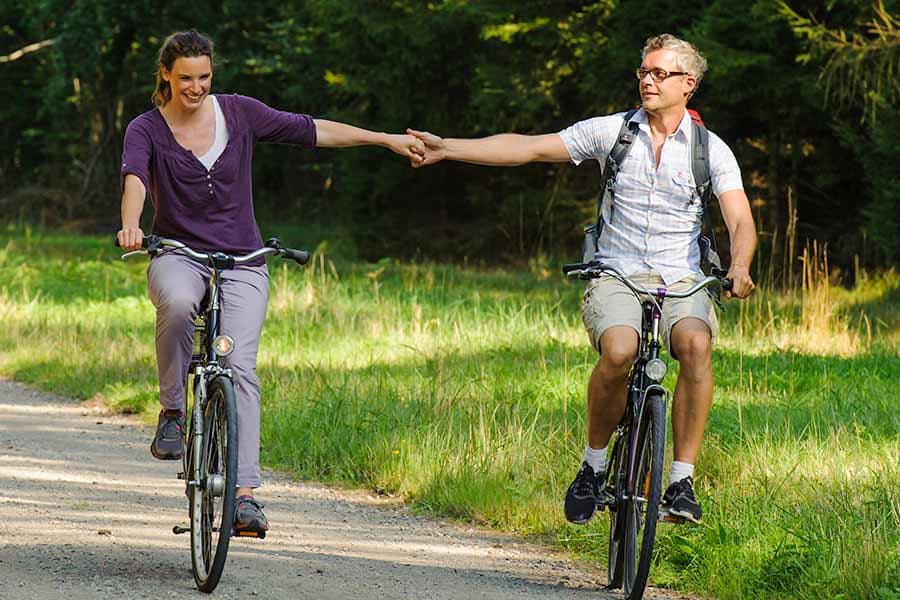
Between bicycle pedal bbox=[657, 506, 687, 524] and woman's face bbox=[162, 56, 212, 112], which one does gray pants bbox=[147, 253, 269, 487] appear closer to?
woman's face bbox=[162, 56, 212, 112]

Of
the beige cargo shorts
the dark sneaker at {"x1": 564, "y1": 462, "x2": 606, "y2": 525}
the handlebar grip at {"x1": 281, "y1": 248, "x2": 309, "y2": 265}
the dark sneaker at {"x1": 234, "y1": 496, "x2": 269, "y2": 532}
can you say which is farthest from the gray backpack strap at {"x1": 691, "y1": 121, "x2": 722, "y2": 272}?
the dark sneaker at {"x1": 234, "y1": 496, "x2": 269, "y2": 532}

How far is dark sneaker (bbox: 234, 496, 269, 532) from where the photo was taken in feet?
19.4

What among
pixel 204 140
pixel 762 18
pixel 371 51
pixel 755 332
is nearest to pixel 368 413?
pixel 204 140

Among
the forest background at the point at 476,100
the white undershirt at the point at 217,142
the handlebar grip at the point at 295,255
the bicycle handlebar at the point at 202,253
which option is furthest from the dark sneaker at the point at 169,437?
the forest background at the point at 476,100

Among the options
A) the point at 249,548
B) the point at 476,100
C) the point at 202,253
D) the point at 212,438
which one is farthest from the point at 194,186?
the point at 476,100

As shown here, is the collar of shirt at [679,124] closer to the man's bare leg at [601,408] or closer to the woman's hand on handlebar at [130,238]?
the man's bare leg at [601,408]

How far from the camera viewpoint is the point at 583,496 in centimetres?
637

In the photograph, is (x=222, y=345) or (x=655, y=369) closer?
(x=655, y=369)

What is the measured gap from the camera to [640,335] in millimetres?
6145

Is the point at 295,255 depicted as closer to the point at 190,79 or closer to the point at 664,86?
the point at 190,79

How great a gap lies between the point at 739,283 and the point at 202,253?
2.12 m

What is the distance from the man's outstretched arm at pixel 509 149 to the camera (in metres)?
6.52

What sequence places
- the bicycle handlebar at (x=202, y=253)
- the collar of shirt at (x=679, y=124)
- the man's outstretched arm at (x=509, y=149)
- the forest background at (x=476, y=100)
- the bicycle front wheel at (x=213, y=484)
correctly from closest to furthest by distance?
the bicycle front wheel at (x=213, y=484), the bicycle handlebar at (x=202, y=253), the collar of shirt at (x=679, y=124), the man's outstretched arm at (x=509, y=149), the forest background at (x=476, y=100)

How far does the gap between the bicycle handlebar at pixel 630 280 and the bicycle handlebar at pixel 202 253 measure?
1093mm
